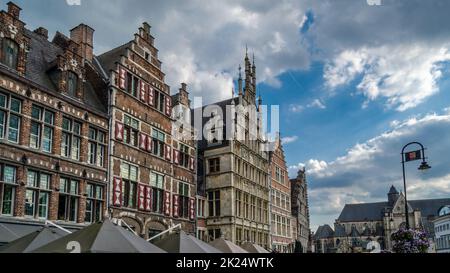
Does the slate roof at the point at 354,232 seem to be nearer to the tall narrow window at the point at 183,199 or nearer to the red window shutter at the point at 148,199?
the tall narrow window at the point at 183,199

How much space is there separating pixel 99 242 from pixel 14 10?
49.3 ft

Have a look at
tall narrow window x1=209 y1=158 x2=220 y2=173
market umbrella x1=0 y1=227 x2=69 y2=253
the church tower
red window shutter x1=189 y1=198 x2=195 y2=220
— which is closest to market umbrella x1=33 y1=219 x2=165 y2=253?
market umbrella x1=0 y1=227 x2=69 y2=253

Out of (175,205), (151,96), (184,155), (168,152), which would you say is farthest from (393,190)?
(151,96)

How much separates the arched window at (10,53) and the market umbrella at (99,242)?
12530 mm

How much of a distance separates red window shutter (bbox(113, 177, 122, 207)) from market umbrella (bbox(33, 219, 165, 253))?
47.4 feet

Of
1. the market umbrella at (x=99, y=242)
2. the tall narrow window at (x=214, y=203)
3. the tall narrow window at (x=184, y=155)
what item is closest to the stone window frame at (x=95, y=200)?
the tall narrow window at (x=184, y=155)

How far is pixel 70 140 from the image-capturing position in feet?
70.2

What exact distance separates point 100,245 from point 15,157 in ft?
38.4

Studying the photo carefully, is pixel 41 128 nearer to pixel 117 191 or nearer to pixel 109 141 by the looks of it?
pixel 109 141

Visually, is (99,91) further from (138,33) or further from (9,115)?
(9,115)

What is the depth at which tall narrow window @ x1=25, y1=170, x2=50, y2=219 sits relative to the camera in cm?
1897

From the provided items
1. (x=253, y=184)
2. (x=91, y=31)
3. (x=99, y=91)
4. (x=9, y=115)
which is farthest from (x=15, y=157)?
(x=253, y=184)

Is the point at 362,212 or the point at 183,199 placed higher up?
the point at 362,212

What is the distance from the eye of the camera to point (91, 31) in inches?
1053
